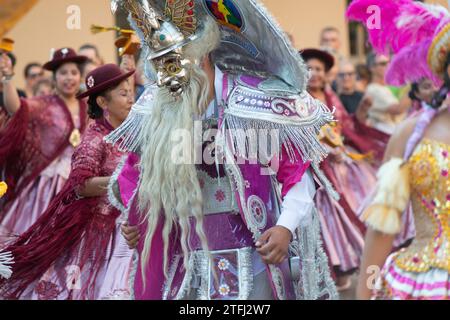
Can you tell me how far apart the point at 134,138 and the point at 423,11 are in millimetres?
1399

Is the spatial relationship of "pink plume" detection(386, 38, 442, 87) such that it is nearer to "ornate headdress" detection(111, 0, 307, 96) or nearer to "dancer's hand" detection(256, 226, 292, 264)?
"ornate headdress" detection(111, 0, 307, 96)

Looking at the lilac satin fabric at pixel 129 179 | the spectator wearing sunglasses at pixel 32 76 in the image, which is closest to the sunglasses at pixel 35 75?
the spectator wearing sunglasses at pixel 32 76

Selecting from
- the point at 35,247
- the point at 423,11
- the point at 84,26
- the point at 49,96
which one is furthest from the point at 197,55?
the point at 84,26

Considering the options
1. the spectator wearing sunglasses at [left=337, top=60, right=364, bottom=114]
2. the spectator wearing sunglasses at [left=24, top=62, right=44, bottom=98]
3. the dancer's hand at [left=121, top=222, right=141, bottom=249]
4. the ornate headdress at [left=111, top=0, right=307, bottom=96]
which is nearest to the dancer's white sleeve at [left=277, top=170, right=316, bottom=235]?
the ornate headdress at [left=111, top=0, right=307, bottom=96]

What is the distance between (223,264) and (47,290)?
1.81 meters

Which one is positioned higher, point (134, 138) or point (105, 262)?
point (134, 138)

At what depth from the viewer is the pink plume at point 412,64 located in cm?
480

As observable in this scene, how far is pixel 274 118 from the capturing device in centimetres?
500

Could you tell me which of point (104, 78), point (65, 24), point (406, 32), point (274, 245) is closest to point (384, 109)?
point (104, 78)

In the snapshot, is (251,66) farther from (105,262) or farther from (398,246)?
(398,246)

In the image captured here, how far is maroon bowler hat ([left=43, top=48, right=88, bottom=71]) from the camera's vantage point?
879 cm

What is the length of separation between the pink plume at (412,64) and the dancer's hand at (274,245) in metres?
0.81

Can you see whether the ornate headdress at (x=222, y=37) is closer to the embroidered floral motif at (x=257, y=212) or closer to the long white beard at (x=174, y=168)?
the long white beard at (x=174, y=168)

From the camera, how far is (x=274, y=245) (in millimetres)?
4785
